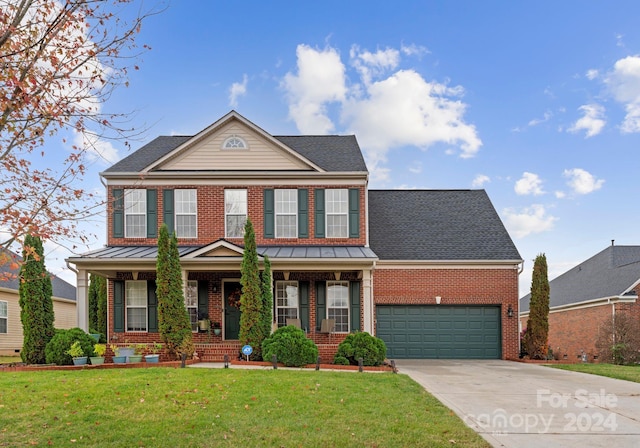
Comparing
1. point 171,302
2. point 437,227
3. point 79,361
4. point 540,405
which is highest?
point 437,227

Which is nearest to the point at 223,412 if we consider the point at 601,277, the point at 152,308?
the point at 152,308

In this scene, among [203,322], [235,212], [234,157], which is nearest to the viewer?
[203,322]

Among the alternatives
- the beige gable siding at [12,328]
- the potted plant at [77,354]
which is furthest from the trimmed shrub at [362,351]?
the beige gable siding at [12,328]

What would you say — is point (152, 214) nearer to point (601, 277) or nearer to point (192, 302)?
point (192, 302)

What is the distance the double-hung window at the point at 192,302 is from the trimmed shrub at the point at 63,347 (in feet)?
14.0

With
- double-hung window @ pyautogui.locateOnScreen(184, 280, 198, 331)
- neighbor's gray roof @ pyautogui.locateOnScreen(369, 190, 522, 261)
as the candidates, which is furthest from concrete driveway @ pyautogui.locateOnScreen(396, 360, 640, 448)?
double-hung window @ pyautogui.locateOnScreen(184, 280, 198, 331)

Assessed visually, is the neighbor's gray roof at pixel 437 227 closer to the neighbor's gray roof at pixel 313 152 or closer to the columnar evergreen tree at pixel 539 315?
the columnar evergreen tree at pixel 539 315

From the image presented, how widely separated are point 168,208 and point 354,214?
661cm

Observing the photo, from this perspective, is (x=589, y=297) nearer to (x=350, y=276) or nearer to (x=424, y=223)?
(x=424, y=223)

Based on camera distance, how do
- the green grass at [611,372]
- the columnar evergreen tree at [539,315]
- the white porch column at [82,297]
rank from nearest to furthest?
1. the green grass at [611,372]
2. the white porch column at [82,297]
3. the columnar evergreen tree at [539,315]

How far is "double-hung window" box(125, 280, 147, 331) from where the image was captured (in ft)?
60.7

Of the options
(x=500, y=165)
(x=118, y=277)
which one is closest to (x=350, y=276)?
(x=500, y=165)

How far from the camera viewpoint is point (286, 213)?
19.1 meters

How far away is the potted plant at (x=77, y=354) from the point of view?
14.1 metres
